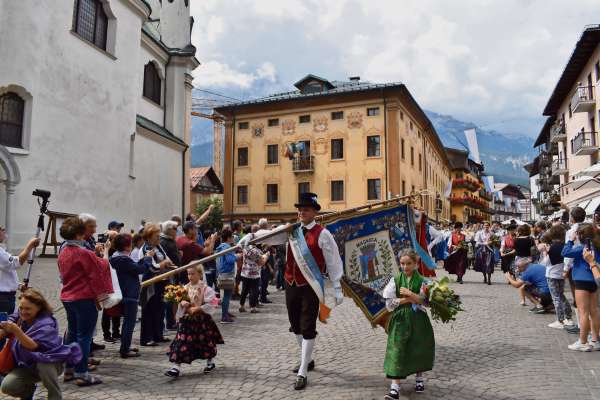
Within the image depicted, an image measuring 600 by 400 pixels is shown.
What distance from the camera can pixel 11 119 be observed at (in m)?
18.3

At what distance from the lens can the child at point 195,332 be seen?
594cm

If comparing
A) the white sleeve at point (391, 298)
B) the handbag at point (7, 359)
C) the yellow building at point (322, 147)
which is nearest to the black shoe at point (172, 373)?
the handbag at point (7, 359)

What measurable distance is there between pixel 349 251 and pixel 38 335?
402cm

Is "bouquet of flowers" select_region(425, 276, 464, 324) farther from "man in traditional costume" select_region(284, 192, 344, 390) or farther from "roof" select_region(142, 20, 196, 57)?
"roof" select_region(142, 20, 196, 57)

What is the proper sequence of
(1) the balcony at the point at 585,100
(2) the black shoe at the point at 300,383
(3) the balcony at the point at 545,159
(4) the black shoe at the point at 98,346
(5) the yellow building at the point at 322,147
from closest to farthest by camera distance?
(2) the black shoe at the point at 300,383, (4) the black shoe at the point at 98,346, (1) the balcony at the point at 585,100, (5) the yellow building at the point at 322,147, (3) the balcony at the point at 545,159

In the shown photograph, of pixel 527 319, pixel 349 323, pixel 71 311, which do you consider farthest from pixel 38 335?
pixel 527 319

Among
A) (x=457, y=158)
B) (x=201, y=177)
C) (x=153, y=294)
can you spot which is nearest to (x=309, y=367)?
(x=153, y=294)

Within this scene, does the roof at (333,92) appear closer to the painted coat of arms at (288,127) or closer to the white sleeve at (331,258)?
the painted coat of arms at (288,127)

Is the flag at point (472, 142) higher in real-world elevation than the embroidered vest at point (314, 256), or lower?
higher

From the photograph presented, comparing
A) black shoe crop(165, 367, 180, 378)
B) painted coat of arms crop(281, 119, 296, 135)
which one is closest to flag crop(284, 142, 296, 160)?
painted coat of arms crop(281, 119, 296, 135)

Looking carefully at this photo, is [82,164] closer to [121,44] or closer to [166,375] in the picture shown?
[121,44]

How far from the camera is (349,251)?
688cm

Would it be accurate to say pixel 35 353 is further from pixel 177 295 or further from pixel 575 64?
pixel 575 64

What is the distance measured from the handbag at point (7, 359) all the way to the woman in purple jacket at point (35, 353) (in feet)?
0.10
